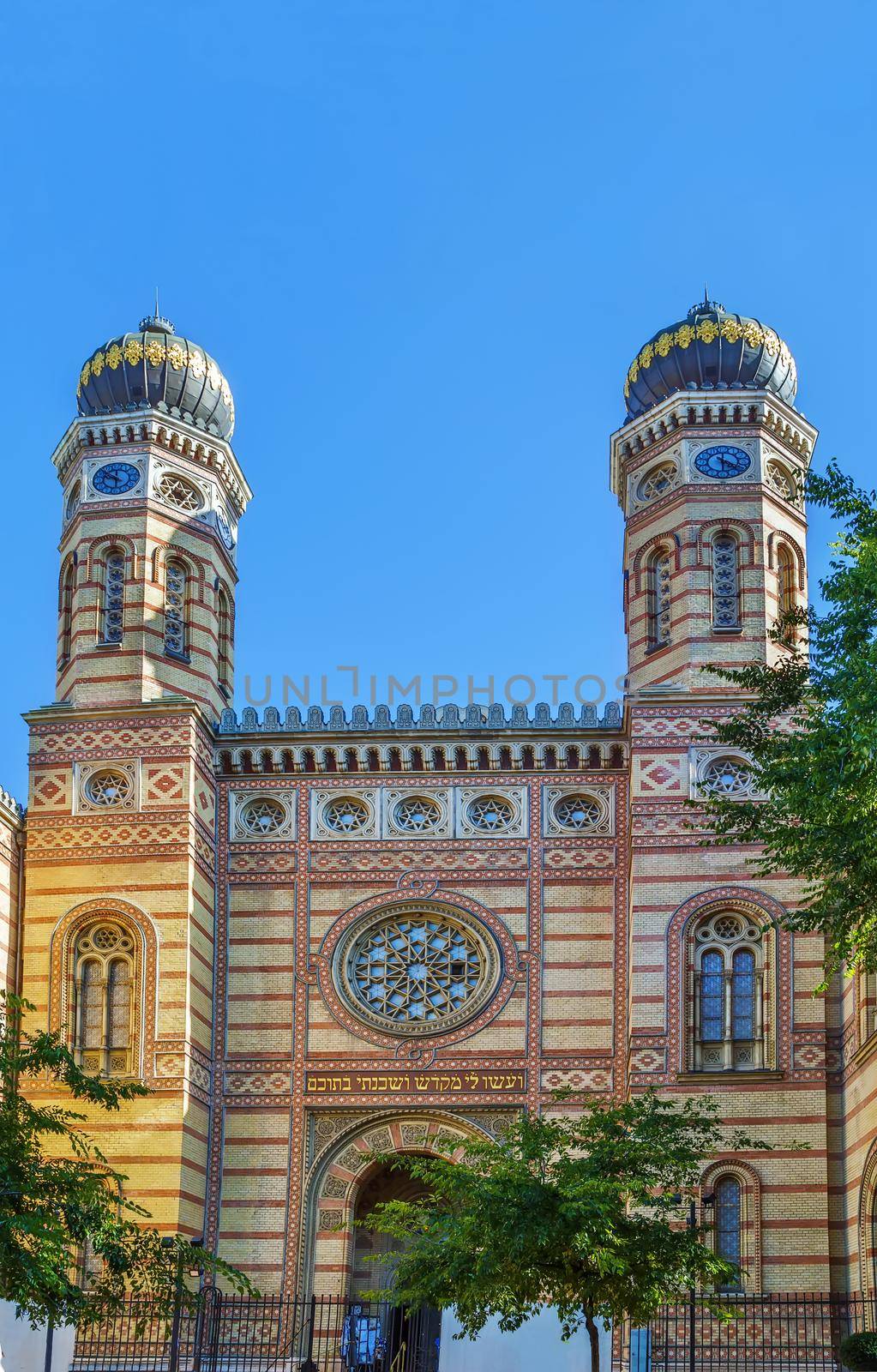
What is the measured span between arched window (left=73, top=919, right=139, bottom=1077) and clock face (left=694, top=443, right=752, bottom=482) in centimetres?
1227

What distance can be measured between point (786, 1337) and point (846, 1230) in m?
1.77

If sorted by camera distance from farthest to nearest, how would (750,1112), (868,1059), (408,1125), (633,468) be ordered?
(633,468) → (408,1125) → (750,1112) → (868,1059)

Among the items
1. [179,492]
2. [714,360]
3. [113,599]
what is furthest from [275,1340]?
[714,360]

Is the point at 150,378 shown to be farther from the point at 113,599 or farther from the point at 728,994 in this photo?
the point at 728,994

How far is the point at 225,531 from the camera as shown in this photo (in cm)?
3781

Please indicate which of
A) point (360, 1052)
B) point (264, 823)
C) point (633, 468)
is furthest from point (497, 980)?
point (633, 468)

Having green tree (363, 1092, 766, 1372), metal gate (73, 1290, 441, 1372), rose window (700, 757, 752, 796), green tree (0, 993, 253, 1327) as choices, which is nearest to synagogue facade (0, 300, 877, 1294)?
rose window (700, 757, 752, 796)

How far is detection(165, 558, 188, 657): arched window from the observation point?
36062 millimetres

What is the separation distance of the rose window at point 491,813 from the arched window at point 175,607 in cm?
555

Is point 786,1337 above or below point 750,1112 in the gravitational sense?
below

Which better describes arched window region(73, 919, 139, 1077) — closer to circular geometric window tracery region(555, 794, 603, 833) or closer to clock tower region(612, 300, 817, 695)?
circular geometric window tracery region(555, 794, 603, 833)

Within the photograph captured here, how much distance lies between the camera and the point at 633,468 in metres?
37.1

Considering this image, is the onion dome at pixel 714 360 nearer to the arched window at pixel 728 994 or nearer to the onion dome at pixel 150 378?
the onion dome at pixel 150 378

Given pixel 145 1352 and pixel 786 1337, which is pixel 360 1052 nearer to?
pixel 145 1352
